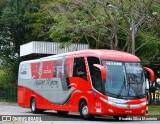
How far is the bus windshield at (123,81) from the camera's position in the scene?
2044 centimetres

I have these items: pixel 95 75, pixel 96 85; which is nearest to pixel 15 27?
pixel 95 75

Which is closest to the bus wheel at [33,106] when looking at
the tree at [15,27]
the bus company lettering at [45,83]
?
the bus company lettering at [45,83]

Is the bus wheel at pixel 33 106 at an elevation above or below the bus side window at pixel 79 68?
below

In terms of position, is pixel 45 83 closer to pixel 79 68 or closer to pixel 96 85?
pixel 79 68

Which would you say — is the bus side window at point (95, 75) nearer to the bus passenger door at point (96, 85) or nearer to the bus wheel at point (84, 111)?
the bus passenger door at point (96, 85)

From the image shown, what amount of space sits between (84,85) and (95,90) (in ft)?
3.22

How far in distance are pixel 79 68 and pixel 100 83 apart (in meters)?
2.01

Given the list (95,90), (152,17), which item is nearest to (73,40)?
(152,17)

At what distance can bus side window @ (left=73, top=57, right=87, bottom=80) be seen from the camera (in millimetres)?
21575

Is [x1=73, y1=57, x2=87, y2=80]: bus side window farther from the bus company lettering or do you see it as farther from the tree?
the tree

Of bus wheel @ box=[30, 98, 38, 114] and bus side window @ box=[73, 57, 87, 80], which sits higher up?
bus side window @ box=[73, 57, 87, 80]

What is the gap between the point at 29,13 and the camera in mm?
45656

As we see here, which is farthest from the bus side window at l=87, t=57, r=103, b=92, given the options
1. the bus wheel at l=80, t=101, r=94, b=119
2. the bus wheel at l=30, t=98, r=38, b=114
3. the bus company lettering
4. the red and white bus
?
the bus wheel at l=30, t=98, r=38, b=114

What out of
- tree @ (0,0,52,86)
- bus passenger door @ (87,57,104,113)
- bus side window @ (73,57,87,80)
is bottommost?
bus passenger door @ (87,57,104,113)
